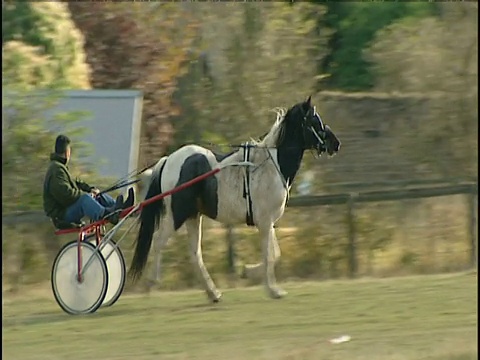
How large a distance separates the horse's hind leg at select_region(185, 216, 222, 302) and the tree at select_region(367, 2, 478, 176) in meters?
8.60

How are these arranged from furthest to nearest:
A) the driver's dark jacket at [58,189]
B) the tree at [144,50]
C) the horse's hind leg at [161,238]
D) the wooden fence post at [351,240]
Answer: the tree at [144,50] < the wooden fence post at [351,240] < the horse's hind leg at [161,238] < the driver's dark jacket at [58,189]

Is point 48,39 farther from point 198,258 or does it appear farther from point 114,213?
point 114,213

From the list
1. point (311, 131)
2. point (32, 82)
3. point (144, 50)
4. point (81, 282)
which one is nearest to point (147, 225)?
point (81, 282)

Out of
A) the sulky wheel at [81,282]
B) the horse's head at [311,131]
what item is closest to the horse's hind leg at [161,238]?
the sulky wheel at [81,282]

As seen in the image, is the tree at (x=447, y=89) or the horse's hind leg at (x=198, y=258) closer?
the horse's hind leg at (x=198, y=258)

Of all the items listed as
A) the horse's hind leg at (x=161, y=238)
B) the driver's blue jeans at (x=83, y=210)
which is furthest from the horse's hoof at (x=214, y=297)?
the driver's blue jeans at (x=83, y=210)

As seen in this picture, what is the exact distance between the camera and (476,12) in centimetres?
2341

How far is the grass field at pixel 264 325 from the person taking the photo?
10328 millimetres

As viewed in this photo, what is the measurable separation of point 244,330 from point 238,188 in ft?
8.96

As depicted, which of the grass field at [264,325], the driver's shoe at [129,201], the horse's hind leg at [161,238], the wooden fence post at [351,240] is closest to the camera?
the grass field at [264,325]

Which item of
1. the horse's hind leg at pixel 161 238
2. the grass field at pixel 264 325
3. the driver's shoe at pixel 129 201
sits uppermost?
the driver's shoe at pixel 129 201

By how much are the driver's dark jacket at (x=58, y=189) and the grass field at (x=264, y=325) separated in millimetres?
1166

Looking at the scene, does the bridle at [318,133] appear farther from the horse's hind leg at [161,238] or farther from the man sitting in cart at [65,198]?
the man sitting in cart at [65,198]

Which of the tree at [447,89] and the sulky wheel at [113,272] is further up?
the tree at [447,89]
